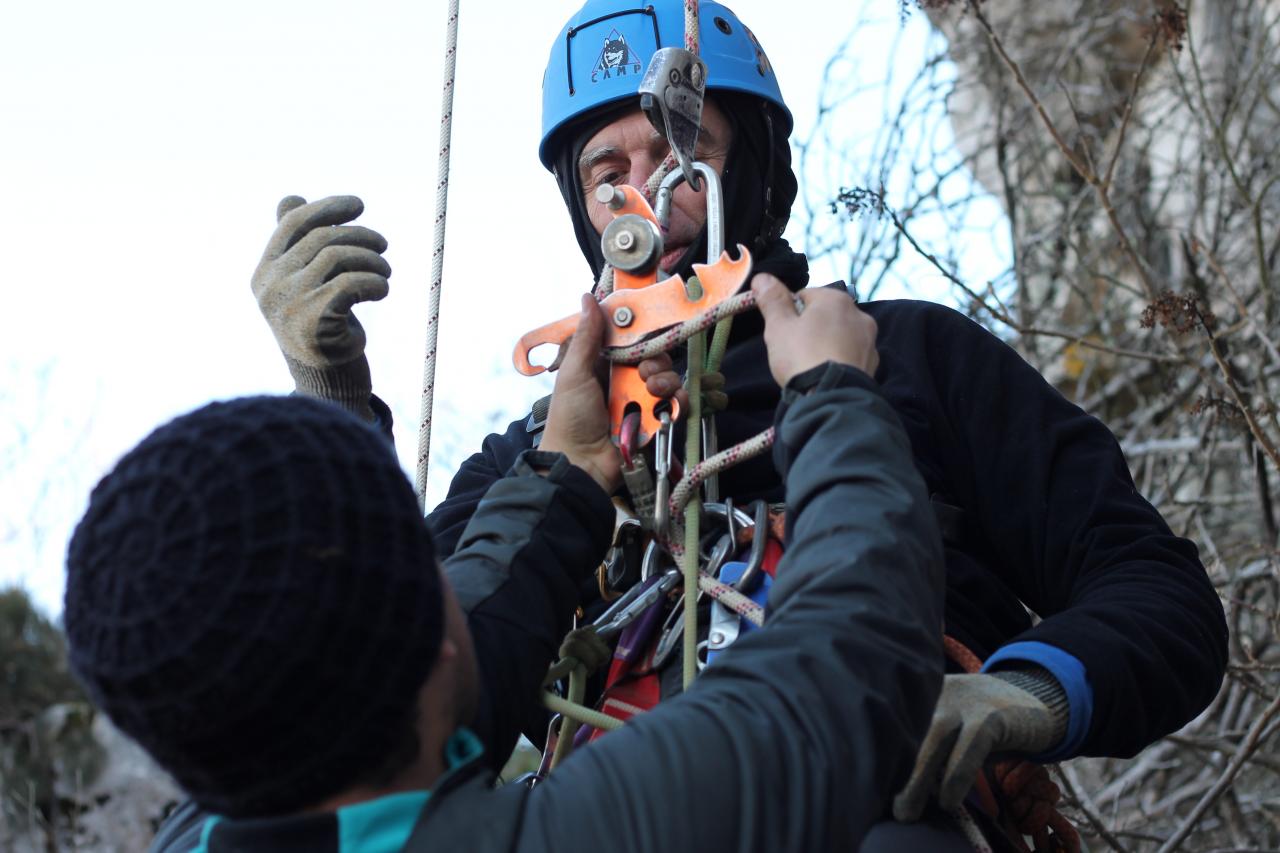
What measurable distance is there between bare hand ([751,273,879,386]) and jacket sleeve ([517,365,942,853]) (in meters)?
0.12

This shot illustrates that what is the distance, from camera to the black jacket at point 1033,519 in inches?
71.6

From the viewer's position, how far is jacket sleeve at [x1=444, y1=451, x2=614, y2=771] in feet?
5.61

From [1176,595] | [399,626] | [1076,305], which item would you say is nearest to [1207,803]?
[1176,595]

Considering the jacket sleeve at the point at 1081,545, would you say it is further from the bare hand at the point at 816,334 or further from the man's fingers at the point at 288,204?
the man's fingers at the point at 288,204

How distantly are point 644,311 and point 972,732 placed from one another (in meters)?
0.65

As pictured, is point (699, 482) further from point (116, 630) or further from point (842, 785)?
point (116, 630)

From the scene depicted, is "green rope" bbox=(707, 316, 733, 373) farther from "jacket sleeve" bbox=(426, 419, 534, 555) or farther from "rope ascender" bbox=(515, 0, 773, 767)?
"jacket sleeve" bbox=(426, 419, 534, 555)

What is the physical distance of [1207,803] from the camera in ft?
9.19

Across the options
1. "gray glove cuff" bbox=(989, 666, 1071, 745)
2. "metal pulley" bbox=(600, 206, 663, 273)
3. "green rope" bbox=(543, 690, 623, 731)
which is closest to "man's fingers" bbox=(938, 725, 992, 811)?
"gray glove cuff" bbox=(989, 666, 1071, 745)

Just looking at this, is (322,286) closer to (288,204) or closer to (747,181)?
(288,204)

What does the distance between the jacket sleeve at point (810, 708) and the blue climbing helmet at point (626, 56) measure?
1.19 metres

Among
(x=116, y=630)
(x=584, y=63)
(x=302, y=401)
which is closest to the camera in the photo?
(x=116, y=630)

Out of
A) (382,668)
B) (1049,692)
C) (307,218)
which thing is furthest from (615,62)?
(382,668)

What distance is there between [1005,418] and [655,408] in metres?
0.52
